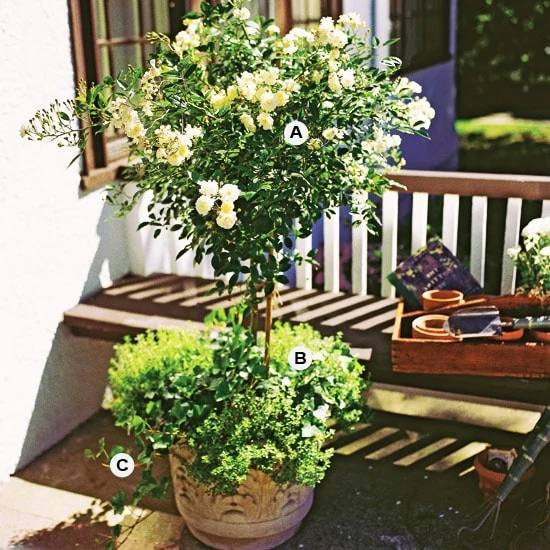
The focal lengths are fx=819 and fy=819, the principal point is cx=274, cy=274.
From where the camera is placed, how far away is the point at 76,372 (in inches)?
176

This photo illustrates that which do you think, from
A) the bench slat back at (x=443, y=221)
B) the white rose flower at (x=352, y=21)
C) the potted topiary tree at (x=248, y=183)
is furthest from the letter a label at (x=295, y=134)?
the bench slat back at (x=443, y=221)

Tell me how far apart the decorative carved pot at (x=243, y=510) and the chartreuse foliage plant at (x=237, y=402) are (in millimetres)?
89

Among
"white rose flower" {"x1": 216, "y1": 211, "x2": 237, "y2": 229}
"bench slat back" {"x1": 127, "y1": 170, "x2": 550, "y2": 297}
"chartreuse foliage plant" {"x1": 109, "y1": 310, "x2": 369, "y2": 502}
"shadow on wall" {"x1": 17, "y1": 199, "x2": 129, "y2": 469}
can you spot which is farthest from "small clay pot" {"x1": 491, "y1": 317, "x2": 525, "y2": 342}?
"shadow on wall" {"x1": 17, "y1": 199, "x2": 129, "y2": 469}

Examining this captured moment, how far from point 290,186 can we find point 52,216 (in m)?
1.69

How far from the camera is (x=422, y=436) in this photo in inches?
173

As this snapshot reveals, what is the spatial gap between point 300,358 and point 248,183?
850 mm

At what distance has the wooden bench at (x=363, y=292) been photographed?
147 inches

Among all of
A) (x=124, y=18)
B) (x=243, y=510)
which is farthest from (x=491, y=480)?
(x=124, y=18)

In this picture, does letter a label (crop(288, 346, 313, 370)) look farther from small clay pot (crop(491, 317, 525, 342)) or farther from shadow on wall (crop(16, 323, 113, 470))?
shadow on wall (crop(16, 323, 113, 470))

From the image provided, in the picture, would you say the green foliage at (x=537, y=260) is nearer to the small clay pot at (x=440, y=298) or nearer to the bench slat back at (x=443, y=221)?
the small clay pot at (x=440, y=298)

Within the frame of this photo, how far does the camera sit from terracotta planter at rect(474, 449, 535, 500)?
11.8ft

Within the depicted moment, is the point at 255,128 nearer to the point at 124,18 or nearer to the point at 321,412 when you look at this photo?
the point at 321,412

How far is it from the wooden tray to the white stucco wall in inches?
71.4

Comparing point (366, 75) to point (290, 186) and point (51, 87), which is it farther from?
point (51, 87)
